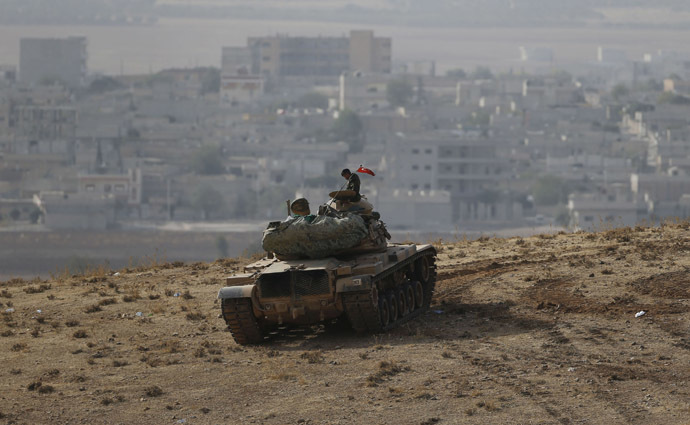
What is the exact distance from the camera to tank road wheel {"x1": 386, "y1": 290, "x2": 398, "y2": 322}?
19.3 metres

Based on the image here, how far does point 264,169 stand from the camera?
7451 inches

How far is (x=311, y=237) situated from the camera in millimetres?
18922

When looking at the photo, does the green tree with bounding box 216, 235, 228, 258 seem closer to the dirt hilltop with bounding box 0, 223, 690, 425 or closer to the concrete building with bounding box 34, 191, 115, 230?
the concrete building with bounding box 34, 191, 115, 230

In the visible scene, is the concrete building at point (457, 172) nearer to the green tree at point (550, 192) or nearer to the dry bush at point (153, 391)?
the green tree at point (550, 192)

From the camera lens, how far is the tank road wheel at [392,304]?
1930cm

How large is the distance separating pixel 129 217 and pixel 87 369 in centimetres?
15633

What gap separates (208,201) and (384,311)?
16342 cm

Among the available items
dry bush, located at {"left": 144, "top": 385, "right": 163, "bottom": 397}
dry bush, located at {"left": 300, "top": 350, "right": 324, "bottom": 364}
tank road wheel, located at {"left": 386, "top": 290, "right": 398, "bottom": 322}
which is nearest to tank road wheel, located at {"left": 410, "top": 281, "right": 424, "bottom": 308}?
tank road wheel, located at {"left": 386, "top": 290, "right": 398, "bottom": 322}

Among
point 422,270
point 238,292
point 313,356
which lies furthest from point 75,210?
point 313,356

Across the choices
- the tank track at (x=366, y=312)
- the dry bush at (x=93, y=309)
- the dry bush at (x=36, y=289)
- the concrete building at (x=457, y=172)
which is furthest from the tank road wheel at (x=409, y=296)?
the concrete building at (x=457, y=172)

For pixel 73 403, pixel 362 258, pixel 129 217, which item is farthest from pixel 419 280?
pixel 129 217

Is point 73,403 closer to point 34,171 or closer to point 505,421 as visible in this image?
point 505,421

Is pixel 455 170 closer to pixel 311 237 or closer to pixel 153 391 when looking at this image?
pixel 311 237

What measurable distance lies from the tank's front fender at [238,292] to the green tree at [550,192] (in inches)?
6505
